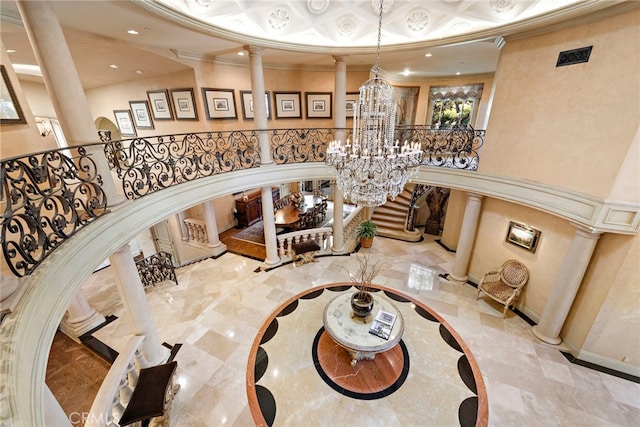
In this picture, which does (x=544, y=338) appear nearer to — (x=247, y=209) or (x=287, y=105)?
(x=287, y=105)

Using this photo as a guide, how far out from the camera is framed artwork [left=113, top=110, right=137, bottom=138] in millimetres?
7996

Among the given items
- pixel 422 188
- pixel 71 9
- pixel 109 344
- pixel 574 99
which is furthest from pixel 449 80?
pixel 109 344

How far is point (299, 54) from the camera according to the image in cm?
569

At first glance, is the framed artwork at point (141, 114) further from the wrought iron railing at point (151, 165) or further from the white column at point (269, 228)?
the white column at point (269, 228)

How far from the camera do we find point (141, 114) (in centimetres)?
762

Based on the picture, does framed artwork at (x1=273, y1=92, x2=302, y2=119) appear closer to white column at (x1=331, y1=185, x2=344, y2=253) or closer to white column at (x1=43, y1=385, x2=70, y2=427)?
white column at (x1=331, y1=185, x2=344, y2=253)

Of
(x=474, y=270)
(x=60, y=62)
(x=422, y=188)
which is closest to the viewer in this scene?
(x=60, y=62)

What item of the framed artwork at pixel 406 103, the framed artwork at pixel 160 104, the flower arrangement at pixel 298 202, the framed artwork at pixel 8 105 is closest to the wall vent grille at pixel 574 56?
the framed artwork at pixel 406 103

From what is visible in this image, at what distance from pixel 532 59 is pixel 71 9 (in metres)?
7.01

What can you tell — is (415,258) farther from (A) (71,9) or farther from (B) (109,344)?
(A) (71,9)

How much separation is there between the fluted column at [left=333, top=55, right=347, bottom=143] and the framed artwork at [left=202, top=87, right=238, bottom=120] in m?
2.94

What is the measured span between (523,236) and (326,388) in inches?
199

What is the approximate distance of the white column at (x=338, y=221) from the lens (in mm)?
7016

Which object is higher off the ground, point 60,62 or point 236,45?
point 236,45
